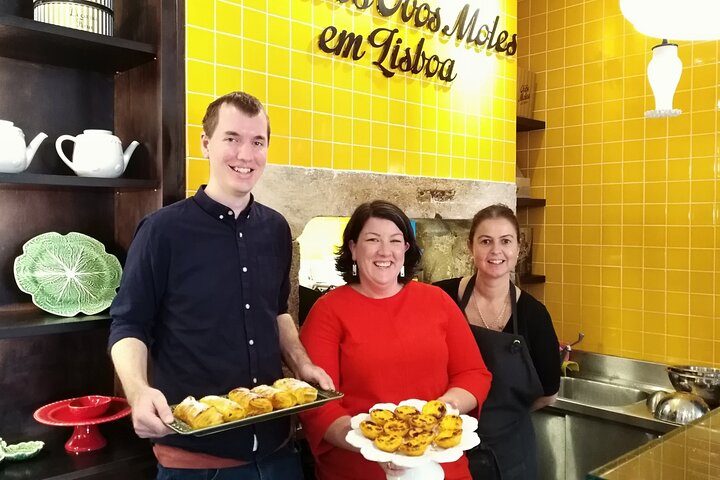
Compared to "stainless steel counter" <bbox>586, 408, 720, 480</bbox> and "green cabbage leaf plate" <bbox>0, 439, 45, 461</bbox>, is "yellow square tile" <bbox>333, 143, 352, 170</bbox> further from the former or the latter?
"stainless steel counter" <bbox>586, 408, 720, 480</bbox>

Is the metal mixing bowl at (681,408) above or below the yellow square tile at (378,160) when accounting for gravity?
below

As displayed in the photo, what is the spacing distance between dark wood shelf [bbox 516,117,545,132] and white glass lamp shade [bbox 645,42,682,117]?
1.53 m

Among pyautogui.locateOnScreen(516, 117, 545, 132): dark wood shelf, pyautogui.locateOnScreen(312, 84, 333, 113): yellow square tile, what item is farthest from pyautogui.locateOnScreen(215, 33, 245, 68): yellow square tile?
pyautogui.locateOnScreen(516, 117, 545, 132): dark wood shelf

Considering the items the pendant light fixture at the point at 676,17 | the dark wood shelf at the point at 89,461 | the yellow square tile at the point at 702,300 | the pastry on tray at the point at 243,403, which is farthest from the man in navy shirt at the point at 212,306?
the yellow square tile at the point at 702,300

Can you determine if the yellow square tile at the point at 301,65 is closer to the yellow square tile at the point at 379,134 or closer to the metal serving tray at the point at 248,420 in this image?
the yellow square tile at the point at 379,134

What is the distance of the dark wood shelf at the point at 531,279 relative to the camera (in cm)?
402

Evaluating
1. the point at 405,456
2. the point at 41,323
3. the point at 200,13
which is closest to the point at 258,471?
the point at 405,456

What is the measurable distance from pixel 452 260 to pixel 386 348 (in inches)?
62.7

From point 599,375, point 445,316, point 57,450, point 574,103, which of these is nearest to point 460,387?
point 445,316

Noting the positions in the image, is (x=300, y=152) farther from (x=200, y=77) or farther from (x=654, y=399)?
(x=654, y=399)

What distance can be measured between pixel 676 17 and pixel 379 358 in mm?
1271

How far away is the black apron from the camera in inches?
86.7

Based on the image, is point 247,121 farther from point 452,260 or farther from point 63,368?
point 452,260

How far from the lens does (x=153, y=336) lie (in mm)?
1820
